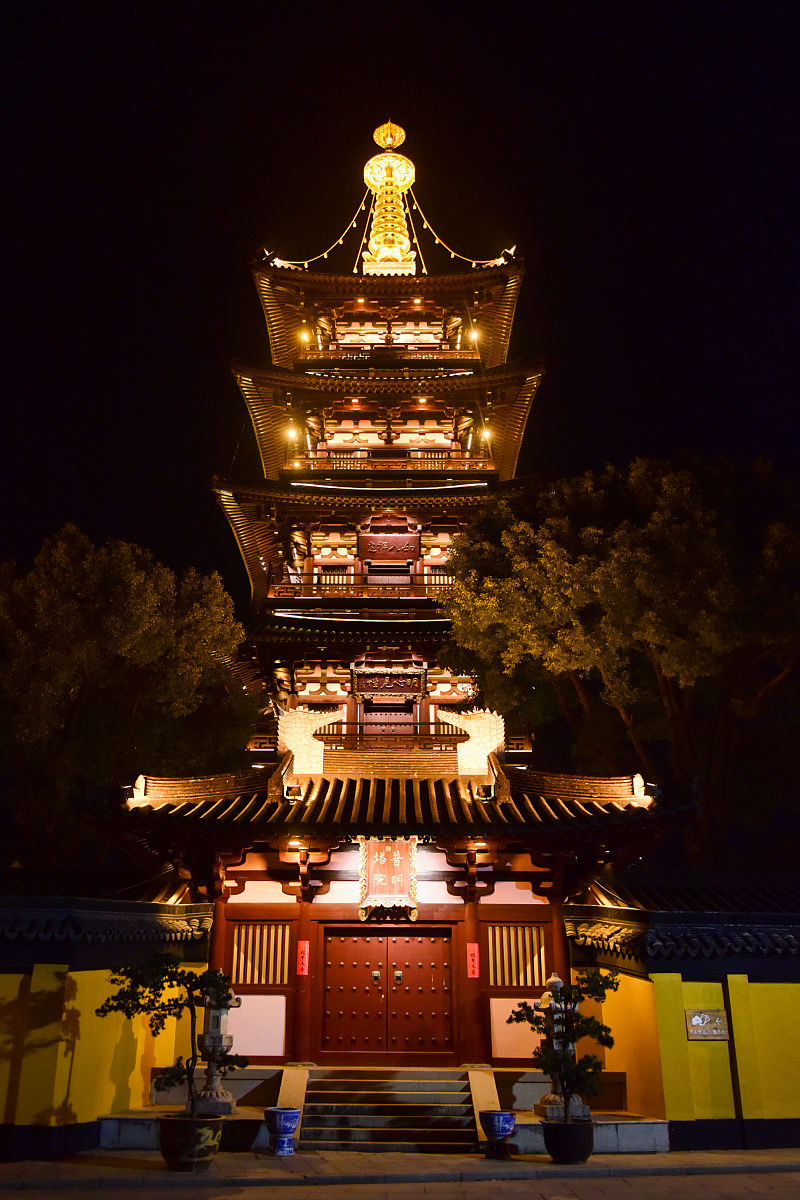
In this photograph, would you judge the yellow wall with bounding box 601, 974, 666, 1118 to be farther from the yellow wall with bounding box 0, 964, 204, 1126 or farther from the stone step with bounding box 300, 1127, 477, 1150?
the yellow wall with bounding box 0, 964, 204, 1126

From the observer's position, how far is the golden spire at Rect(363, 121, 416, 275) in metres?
25.4

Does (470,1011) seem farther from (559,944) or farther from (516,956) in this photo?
(559,944)

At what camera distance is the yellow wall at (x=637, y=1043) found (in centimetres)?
1188

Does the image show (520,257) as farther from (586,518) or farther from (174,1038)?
(174,1038)

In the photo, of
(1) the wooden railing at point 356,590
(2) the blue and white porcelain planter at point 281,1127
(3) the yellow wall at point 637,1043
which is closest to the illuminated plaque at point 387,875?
(2) the blue and white porcelain planter at point 281,1127

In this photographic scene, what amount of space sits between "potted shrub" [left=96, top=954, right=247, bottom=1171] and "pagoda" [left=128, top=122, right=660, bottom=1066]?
2251mm

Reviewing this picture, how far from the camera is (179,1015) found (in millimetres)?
11039

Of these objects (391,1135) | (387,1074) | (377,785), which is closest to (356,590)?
(377,785)

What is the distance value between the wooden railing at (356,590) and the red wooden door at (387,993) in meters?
7.22

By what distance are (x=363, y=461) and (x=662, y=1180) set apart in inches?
597

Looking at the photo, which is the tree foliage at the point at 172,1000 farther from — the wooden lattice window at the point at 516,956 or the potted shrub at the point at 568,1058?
the wooden lattice window at the point at 516,956

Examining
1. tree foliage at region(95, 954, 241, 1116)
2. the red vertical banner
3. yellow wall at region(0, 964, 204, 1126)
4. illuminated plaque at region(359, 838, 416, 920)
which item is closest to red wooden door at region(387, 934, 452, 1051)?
the red vertical banner

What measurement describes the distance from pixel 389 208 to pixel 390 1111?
24191mm

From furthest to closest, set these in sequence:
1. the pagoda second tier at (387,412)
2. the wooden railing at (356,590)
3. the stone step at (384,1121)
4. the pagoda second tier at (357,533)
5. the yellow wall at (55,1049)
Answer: the pagoda second tier at (387,412) < the pagoda second tier at (357,533) < the wooden railing at (356,590) < the stone step at (384,1121) < the yellow wall at (55,1049)
